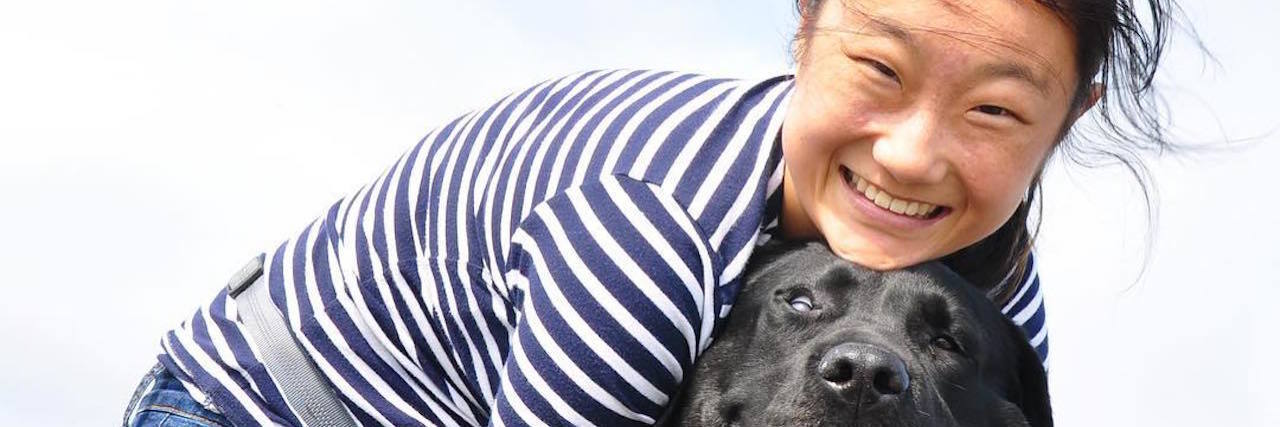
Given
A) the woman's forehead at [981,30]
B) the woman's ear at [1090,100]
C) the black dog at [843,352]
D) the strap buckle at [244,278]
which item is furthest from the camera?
the strap buckle at [244,278]

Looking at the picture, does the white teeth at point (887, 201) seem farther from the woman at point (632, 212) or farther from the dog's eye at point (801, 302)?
the dog's eye at point (801, 302)

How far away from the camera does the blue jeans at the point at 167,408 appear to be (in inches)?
160

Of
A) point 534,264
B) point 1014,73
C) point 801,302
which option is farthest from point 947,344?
point 534,264

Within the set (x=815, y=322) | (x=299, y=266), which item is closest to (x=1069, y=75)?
(x=815, y=322)

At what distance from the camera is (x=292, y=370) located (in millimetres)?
3979

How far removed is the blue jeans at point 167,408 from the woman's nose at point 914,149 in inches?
70.6

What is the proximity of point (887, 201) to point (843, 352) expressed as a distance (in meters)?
0.37

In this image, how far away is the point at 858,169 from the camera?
3680 mm

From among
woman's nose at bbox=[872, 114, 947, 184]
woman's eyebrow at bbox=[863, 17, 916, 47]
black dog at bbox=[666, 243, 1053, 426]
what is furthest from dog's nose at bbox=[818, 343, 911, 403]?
woman's eyebrow at bbox=[863, 17, 916, 47]

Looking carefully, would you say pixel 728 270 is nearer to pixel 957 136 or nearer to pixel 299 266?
pixel 957 136

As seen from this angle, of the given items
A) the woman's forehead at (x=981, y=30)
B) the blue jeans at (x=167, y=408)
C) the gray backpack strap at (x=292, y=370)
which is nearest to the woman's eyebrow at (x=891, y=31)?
the woman's forehead at (x=981, y=30)

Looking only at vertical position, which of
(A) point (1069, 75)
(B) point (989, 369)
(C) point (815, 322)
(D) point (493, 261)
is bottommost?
(B) point (989, 369)

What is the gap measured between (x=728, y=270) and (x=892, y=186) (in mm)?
418

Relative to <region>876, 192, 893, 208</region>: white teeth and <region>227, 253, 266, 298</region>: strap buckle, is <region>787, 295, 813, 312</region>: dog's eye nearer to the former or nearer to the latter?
<region>876, 192, 893, 208</region>: white teeth
